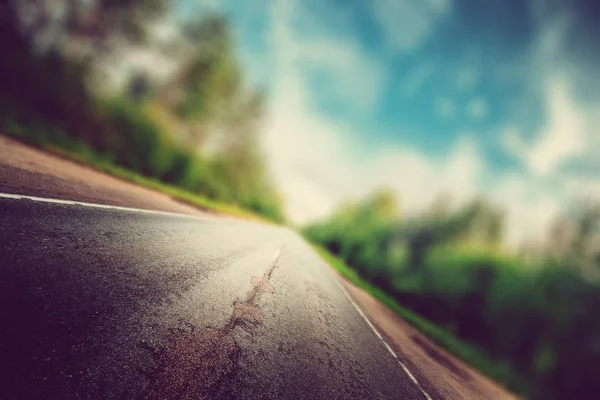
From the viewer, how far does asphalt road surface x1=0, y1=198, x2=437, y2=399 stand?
2.25 meters

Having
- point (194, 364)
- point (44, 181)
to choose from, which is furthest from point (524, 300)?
point (44, 181)

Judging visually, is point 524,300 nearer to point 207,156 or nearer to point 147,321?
point 147,321

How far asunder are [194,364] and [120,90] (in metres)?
20.2

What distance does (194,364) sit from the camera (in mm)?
2852

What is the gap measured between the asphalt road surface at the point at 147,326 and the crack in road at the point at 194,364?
0.04 feet

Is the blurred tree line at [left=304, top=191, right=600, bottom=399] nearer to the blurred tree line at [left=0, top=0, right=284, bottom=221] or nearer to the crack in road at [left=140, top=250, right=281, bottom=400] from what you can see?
the crack in road at [left=140, top=250, right=281, bottom=400]

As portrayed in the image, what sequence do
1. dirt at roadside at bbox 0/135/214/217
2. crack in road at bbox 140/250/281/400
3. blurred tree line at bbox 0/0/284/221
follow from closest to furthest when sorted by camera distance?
crack in road at bbox 140/250/281/400 < dirt at roadside at bbox 0/135/214/217 < blurred tree line at bbox 0/0/284/221

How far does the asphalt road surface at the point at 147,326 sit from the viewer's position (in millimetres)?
2254

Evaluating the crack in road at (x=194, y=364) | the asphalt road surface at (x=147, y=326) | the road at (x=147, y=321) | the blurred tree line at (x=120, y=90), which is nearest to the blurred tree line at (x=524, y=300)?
the road at (x=147, y=321)

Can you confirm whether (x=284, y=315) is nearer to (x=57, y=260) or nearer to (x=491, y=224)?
(x=57, y=260)

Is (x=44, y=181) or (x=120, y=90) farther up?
(x=120, y=90)

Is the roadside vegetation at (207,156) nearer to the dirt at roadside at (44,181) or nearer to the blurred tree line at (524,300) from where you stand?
the blurred tree line at (524,300)

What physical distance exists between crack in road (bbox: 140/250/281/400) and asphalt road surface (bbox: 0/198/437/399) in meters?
0.01

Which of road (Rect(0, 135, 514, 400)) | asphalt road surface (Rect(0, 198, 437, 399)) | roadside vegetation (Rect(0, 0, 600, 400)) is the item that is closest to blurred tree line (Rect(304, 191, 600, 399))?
roadside vegetation (Rect(0, 0, 600, 400))
